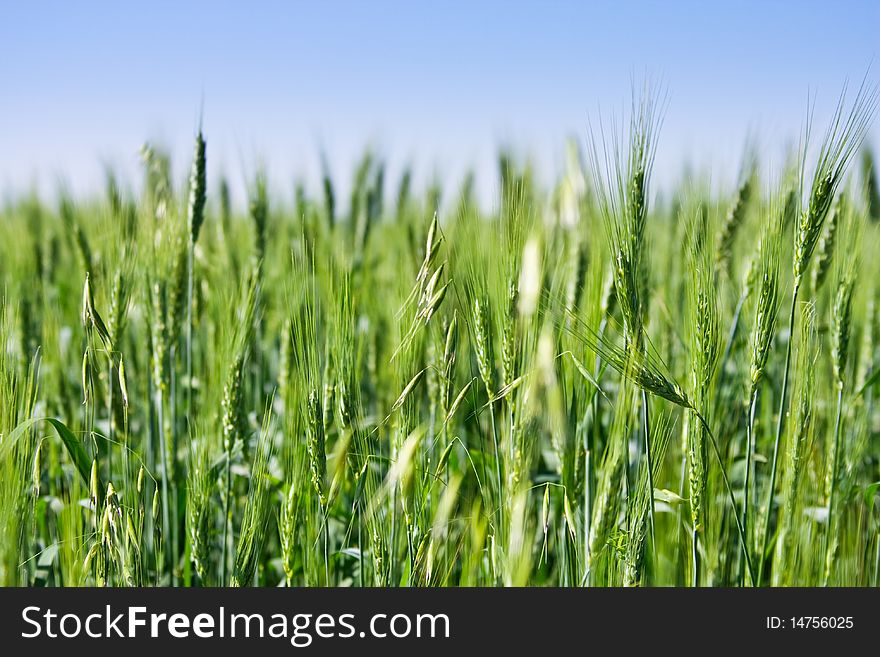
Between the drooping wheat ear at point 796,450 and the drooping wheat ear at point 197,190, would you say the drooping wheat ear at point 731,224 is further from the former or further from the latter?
the drooping wheat ear at point 197,190

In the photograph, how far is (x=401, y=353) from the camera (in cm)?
108

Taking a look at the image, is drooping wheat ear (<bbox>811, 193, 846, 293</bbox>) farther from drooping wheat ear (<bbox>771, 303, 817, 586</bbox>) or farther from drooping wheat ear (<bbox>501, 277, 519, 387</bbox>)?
drooping wheat ear (<bbox>501, 277, 519, 387</bbox>)

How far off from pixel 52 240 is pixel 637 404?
7.58 ft

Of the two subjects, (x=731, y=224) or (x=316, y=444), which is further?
(x=731, y=224)

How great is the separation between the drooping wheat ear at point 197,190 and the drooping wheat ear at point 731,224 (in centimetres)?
127

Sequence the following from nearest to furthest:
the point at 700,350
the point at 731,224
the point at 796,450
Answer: the point at 700,350 → the point at 796,450 → the point at 731,224

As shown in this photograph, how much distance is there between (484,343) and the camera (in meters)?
1.04

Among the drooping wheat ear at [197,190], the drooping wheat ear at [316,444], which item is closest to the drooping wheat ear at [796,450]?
the drooping wheat ear at [316,444]

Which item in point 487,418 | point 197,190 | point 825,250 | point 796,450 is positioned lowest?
point 796,450

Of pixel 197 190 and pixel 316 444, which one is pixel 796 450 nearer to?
pixel 316 444

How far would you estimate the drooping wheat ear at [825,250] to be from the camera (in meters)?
1.54

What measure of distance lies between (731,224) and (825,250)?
27 centimetres

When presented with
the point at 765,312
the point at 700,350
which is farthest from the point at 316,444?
the point at 765,312

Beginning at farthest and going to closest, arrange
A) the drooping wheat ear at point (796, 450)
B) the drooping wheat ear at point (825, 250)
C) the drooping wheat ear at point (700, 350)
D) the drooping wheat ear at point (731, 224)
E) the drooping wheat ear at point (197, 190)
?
the drooping wheat ear at point (731, 224)
the drooping wheat ear at point (825, 250)
the drooping wheat ear at point (197, 190)
the drooping wheat ear at point (796, 450)
the drooping wheat ear at point (700, 350)
